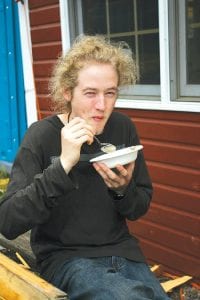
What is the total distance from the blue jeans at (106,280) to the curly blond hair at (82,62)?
71cm

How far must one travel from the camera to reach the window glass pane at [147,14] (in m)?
3.83

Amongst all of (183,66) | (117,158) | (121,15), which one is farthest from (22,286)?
(121,15)

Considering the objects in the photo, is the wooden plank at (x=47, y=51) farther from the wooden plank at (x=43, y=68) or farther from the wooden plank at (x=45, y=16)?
the wooden plank at (x=45, y=16)

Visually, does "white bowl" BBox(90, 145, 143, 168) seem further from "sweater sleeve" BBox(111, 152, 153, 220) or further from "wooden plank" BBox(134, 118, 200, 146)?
"wooden plank" BBox(134, 118, 200, 146)

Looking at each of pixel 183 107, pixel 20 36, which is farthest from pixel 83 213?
pixel 20 36

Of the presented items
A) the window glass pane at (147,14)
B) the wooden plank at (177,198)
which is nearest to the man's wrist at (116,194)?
the wooden plank at (177,198)

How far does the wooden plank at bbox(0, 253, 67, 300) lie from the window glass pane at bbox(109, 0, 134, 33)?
2.46m

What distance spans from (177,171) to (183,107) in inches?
19.9

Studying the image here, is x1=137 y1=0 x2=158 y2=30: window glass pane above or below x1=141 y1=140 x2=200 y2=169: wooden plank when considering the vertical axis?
above

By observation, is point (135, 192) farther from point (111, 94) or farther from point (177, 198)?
point (177, 198)

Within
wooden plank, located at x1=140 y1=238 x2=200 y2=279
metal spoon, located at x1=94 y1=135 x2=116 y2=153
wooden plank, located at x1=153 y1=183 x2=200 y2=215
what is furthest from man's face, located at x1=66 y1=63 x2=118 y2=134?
wooden plank, located at x1=140 y1=238 x2=200 y2=279

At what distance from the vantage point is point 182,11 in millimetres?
3604

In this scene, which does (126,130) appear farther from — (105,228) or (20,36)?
(20,36)

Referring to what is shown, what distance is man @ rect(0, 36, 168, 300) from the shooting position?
2047 millimetres
